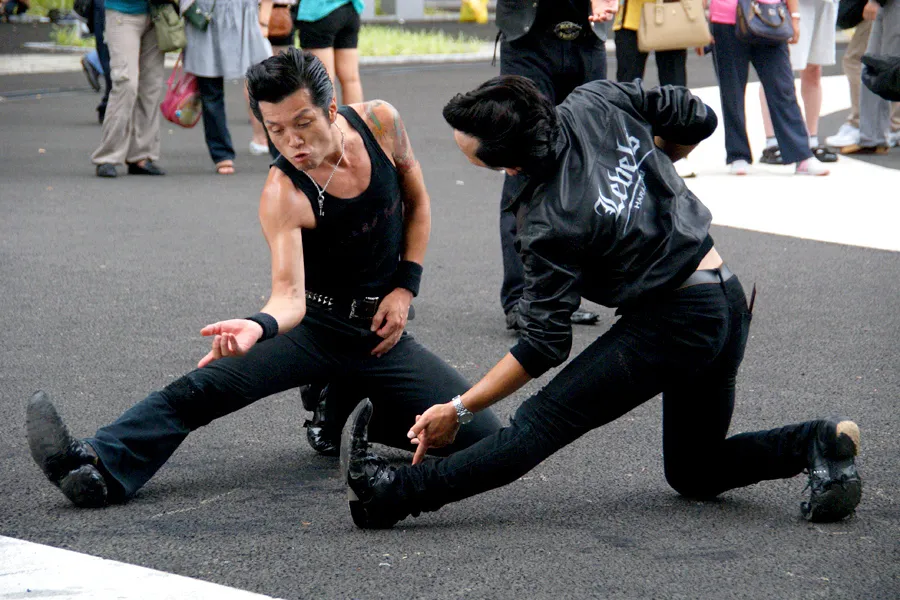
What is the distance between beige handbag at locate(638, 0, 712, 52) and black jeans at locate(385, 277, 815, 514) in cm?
504

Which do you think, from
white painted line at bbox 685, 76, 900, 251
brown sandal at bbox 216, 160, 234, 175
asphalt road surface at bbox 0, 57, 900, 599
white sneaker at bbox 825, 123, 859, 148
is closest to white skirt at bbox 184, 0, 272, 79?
brown sandal at bbox 216, 160, 234, 175

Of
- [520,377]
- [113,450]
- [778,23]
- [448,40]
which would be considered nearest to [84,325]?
[113,450]

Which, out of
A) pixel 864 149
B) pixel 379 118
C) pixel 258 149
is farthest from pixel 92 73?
pixel 379 118

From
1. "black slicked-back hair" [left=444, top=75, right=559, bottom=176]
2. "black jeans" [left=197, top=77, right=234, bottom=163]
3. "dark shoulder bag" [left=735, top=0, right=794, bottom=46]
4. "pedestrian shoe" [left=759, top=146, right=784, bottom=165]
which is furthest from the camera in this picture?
"pedestrian shoe" [left=759, top=146, right=784, bottom=165]

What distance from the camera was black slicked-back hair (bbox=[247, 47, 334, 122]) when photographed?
3.54 meters

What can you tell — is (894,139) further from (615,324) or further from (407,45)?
(407,45)

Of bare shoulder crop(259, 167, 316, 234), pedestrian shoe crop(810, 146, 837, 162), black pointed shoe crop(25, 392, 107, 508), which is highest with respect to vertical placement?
bare shoulder crop(259, 167, 316, 234)

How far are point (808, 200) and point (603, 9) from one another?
3.34m

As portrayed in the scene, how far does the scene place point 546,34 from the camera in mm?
5691

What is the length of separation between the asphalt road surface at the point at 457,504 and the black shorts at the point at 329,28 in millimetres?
1522

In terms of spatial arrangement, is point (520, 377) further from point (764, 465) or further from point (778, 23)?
point (778, 23)

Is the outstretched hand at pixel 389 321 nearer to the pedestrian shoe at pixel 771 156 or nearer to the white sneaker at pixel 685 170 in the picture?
the white sneaker at pixel 685 170

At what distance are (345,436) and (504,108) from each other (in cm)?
97

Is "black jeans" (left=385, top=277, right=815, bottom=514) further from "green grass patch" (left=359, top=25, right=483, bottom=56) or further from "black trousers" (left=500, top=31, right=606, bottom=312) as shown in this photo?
"green grass patch" (left=359, top=25, right=483, bottom=56)
